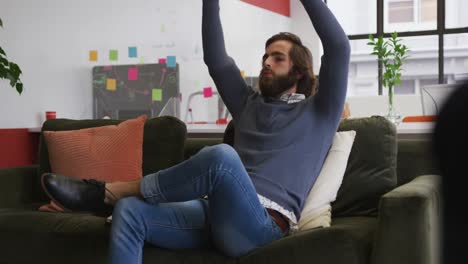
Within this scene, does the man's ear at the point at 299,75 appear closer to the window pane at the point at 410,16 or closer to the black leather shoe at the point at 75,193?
the black leather shoe at the point at 75,193

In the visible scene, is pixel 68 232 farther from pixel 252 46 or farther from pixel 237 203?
pixel 252 46

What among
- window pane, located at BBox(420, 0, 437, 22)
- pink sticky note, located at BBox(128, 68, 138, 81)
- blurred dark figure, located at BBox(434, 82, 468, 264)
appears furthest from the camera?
window pane, located at BBox(420, 0, 437, 22)

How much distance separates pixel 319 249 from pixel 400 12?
7985mm

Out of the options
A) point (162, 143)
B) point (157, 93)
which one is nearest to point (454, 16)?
point (157, 93)

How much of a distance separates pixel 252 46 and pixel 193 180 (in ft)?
19.4

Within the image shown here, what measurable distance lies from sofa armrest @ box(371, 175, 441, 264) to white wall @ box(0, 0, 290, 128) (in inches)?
115

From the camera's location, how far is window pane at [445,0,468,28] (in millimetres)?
8328

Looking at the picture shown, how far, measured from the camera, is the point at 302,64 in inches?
92.1

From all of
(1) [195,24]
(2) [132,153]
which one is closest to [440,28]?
(1) [195,24]

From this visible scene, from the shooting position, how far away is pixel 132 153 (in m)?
2.78

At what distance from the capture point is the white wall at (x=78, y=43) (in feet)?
13.6

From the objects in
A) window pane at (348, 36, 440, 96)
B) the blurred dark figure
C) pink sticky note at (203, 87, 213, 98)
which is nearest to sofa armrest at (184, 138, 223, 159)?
the blurred dark figure

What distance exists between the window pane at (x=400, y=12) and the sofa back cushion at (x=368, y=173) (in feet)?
22.4

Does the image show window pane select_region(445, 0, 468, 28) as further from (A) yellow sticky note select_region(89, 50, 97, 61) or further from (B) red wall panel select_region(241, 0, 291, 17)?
(A) yellow sticky note select_region(89, 50, 97, 61)
